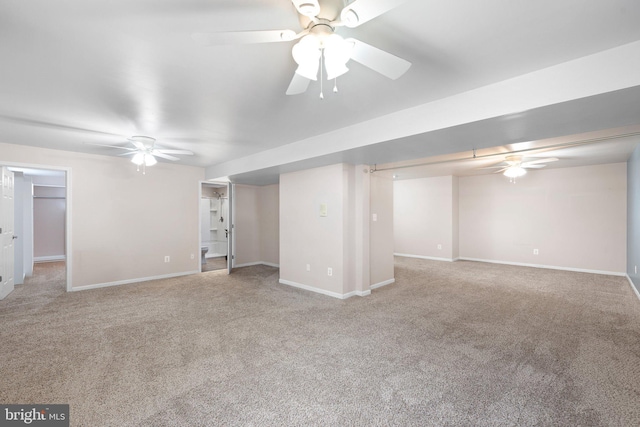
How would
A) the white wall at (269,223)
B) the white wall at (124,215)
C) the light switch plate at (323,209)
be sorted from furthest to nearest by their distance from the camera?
the white wall at (269,223), the white wall at (124,215), the light switch plate at (323,209)

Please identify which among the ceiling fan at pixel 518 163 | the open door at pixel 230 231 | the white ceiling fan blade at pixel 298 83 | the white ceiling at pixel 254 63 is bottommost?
the open door at pixel 230 231

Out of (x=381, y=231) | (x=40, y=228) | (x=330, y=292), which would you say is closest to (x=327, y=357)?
(x=330, y=292)

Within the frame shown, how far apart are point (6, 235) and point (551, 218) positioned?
33.4 feet

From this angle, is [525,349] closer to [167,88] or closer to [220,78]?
[220,78]

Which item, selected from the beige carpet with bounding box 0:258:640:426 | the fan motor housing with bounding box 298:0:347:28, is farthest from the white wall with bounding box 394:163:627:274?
the fan motor housing with bounding box 298:0:347:28

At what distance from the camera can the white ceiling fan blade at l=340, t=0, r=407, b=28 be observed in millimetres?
1173

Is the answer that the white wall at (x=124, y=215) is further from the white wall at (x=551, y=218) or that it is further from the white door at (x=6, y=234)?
the white wall at (x=551, y=218)

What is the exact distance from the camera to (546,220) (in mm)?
6398

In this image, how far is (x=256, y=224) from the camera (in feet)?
24.2

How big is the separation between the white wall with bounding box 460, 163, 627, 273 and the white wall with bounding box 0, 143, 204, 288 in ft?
22.3

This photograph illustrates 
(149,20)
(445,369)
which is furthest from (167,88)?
(445,369)

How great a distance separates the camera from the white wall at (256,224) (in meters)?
7.05

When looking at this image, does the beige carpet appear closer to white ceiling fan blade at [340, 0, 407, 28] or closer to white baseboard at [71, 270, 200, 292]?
white baseboard at [71, 270, 200, 292]

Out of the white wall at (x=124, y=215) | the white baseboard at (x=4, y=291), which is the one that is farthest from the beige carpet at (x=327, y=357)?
the white wall at (x=124, y=215)
